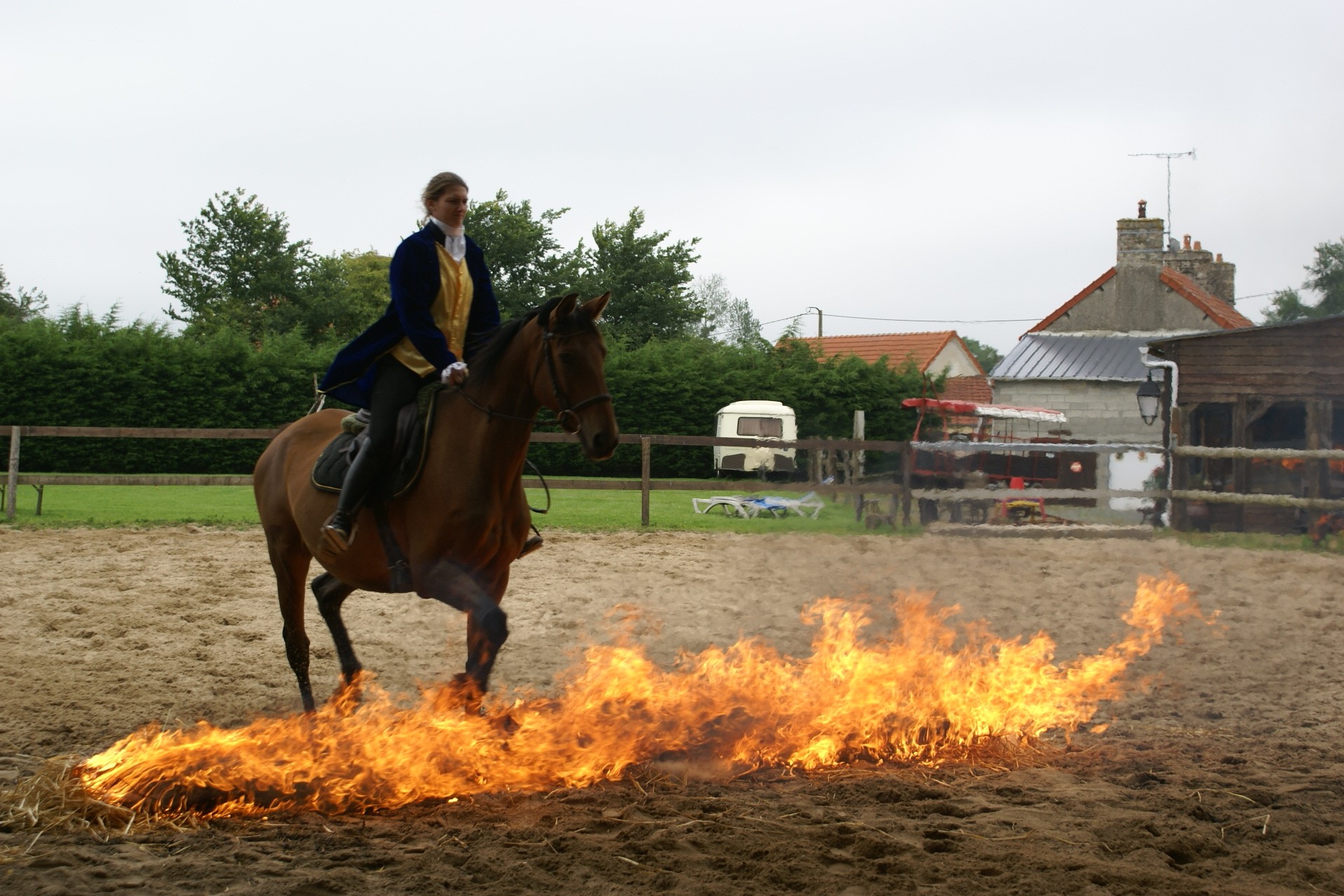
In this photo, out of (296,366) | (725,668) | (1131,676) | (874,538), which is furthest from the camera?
(296,366)

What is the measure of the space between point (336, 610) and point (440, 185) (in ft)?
7.50

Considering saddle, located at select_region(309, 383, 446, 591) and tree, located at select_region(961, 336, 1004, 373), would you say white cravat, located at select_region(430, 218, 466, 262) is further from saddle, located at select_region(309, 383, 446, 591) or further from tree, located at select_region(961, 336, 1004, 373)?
tree, located at select_region(961, 336, 1004, 373)

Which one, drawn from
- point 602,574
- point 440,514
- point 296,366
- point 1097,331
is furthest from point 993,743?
point 1097,331

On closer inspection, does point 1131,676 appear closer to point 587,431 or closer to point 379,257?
point 587,431

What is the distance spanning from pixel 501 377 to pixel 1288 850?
3439 mm

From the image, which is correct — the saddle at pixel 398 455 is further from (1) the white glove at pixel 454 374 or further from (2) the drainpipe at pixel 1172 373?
(2) the drainpipe at pixel 1172 373

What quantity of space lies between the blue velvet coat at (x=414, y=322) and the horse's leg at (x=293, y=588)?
887mm

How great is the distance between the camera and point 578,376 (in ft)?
14.4

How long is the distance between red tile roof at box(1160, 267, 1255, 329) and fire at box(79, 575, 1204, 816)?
21916 mm

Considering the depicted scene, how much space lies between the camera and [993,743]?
4.73 meters

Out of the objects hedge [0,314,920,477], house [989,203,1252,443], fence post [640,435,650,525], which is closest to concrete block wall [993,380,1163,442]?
house [989,203,1252,443]

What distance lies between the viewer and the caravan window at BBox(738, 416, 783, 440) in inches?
1045

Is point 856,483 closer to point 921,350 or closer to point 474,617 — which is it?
point 474,617

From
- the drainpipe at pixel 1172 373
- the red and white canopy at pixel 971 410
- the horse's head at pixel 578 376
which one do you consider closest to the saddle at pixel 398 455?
the horse's head at pixel 578 376
